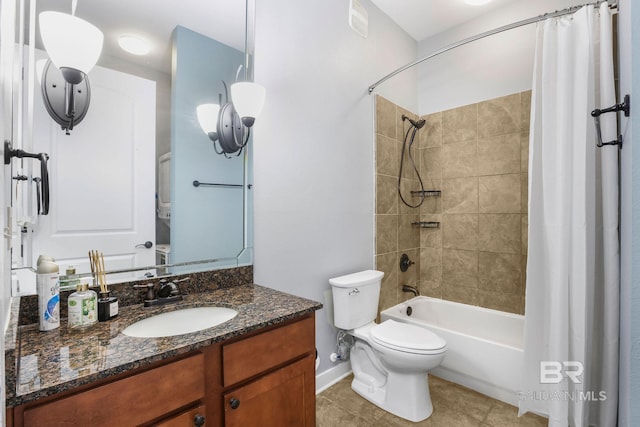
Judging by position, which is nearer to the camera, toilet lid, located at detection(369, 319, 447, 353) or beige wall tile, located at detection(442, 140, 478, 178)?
toilet lid, located at detection(369, 319, 447, 353)

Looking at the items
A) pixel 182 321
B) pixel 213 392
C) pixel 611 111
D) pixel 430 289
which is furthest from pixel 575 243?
pixel 182 321

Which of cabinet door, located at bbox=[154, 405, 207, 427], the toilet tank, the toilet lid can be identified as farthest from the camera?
the toilet tank

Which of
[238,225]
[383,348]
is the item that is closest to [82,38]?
[238,225]

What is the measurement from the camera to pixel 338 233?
220 cm

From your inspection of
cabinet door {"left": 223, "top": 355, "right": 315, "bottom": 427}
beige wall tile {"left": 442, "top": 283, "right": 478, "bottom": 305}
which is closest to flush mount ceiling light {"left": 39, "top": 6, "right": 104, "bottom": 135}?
cabinet door {"left": 223, "top": 355, "right": 315, "bottom": 427}

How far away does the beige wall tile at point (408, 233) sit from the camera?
8.94 feet

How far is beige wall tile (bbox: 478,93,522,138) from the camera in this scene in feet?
7.97

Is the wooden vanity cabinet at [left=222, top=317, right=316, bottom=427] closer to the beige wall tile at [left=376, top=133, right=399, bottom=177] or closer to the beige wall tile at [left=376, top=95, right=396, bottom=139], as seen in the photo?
the beige wall tile at [left=376, top=133, right=399, bottom=177]

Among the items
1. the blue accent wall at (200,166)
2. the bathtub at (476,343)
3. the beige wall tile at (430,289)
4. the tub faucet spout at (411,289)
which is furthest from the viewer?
the beige wall tile at (430,289)

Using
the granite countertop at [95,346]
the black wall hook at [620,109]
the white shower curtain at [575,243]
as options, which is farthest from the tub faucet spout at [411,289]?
the black wall hook at [620,109]

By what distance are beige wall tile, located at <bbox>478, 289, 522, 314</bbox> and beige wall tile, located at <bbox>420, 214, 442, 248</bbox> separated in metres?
0.54

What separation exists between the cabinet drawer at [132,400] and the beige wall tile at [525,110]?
8.71ft

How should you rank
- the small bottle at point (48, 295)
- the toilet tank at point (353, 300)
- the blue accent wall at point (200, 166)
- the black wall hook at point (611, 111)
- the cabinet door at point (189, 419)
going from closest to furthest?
the cabinet door at point (189, 419) < the small bottle at point (48, 295) < the black wall hook at point (611, 111) < the blue accent wall at point (200, 166) < the toilet tank at point (353, 300)

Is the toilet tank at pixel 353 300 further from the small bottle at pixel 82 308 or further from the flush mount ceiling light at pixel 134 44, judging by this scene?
the flush mount ceiling light at pixel 134 44
